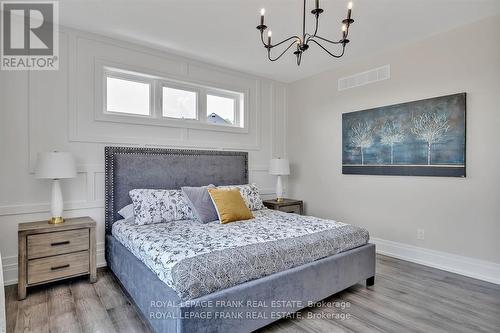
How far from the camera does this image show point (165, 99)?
3.77 m

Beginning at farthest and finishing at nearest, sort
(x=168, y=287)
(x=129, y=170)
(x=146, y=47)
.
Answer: (x=146, y=47)
(x=129, y=170)
(x=168, y=287)

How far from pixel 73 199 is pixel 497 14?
15.8 feet

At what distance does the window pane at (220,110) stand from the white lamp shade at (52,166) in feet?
6.53

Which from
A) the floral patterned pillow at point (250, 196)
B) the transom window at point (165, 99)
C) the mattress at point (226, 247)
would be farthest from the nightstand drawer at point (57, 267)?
the floral patterned pillow at point (250, 196)

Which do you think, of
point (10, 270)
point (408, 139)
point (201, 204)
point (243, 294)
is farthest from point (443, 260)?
point (10, 270)

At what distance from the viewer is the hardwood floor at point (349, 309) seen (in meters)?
2.04

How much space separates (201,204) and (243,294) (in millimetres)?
1356

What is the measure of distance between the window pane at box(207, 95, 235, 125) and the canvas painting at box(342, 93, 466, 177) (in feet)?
5.77

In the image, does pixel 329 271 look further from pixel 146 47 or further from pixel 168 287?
pixel 146 47

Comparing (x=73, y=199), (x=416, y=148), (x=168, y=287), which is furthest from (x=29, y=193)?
(x=416, y=148)

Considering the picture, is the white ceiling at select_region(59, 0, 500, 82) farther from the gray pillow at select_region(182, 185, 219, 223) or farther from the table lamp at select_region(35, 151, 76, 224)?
the gray pillow at select_region(182, 185, 219, 223)

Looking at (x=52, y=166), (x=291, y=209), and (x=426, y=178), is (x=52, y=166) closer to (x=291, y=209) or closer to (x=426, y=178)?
(x=291, y=209)

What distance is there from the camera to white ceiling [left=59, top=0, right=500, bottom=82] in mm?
2594

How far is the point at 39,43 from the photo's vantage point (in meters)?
2.90
